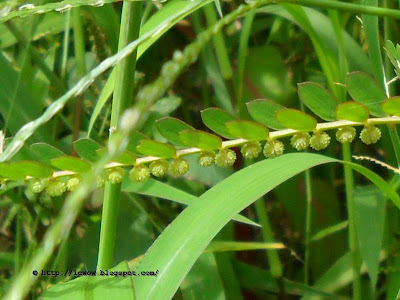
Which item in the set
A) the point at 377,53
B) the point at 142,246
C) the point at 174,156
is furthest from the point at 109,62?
the point at 142,246

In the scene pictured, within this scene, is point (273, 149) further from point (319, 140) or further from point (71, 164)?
point (71, 164)

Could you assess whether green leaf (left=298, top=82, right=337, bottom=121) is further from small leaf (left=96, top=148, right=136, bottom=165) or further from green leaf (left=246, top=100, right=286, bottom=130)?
small leaf (left=96, top=148, right=136, bottom=165)

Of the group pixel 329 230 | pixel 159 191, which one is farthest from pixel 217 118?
pixel 329 230

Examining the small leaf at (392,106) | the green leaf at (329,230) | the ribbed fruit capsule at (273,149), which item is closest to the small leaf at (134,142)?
A: the ribbed fruit capsule at (273,149)

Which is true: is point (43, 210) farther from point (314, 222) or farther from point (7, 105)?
point (314, 222)

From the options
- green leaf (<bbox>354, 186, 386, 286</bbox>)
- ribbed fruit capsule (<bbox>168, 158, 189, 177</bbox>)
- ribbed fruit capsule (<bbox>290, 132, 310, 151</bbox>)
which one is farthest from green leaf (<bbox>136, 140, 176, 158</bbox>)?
green leaf (<bbox>354, 186, 386, 286</bbox>)

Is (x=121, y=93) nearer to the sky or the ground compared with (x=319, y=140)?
nearer to the sky

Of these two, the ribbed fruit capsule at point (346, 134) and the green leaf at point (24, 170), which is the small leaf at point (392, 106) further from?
the green leaf at point (24, 170)
